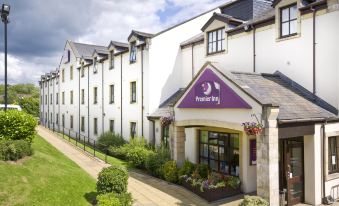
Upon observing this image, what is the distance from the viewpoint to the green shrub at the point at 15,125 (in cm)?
1331

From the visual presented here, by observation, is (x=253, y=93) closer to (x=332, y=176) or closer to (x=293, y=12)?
(x=332, y=176)

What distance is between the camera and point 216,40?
757 inches

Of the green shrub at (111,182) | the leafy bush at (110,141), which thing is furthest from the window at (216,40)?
the green shrub at (111,182)

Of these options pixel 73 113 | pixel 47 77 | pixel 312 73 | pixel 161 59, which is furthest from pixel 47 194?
pixel 47 77

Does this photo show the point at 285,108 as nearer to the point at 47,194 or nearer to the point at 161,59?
the point at 47,194

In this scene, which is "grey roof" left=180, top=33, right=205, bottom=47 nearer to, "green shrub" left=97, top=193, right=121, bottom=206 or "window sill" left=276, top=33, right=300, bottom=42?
"window sill" left=276, top=33, right=300, bottom=42

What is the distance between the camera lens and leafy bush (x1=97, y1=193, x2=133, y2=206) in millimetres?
10773

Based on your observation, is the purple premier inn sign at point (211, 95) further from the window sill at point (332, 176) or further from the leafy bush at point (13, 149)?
the leafy bush at point (13, 149)

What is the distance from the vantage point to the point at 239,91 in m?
12.0

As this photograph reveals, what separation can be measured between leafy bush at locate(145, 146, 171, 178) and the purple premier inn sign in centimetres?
431

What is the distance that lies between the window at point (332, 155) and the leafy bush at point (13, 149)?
42.7 ft

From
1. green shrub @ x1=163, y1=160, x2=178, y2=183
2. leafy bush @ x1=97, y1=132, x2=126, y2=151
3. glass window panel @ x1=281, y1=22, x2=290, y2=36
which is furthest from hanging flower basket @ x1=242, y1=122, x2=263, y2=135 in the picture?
leafy bush @ x1=97, y1=132, x2=126, y2=151

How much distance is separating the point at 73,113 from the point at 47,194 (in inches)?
1073

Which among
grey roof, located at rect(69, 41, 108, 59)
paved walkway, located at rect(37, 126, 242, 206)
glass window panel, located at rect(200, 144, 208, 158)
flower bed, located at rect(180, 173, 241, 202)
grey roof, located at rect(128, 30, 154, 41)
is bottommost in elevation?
paved walkway, located at rect(37, 126, 242, 206)
